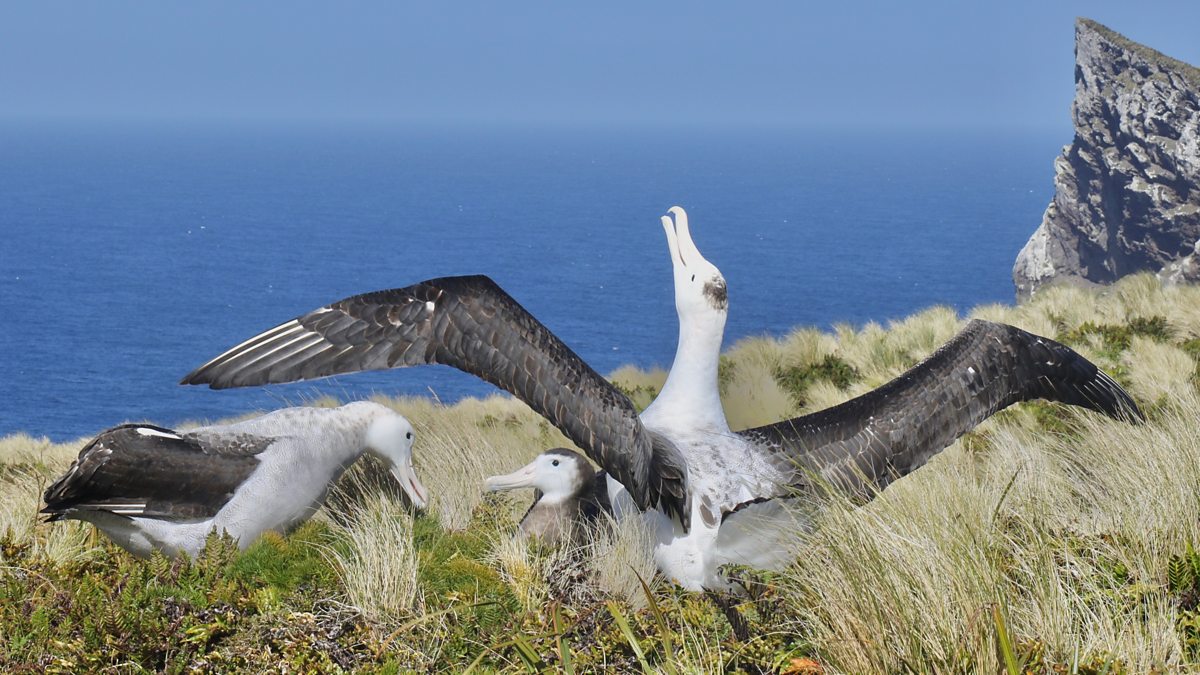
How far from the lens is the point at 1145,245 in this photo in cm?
6159

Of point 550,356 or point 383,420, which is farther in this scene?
point 383,420

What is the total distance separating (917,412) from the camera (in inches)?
198

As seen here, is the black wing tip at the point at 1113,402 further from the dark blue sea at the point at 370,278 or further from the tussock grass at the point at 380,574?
the dark blue sea at the point at 370,278

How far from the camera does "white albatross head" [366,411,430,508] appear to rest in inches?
221

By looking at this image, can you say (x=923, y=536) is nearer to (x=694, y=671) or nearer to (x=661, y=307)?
(x=694, y=671)

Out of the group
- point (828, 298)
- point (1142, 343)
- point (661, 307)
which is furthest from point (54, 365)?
point (1142, 343)

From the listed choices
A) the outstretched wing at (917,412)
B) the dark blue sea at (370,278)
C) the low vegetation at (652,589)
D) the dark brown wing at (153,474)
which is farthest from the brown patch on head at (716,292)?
the dark blue sea at (370,278)

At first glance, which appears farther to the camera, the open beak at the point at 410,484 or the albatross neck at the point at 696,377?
the open beak at the point at 410,484

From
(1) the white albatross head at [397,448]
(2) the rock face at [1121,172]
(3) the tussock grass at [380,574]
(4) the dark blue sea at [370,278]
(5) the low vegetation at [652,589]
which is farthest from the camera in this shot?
(4) the dark blue sea at [370,278]

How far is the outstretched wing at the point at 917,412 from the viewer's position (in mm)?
4945

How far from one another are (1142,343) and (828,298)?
114089 millimetres

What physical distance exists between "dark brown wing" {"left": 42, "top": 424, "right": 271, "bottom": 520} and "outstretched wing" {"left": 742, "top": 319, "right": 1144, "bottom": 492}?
6.83 feet

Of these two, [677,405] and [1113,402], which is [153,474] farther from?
[1113,402]

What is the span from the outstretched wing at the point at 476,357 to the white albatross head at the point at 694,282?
0.58m
